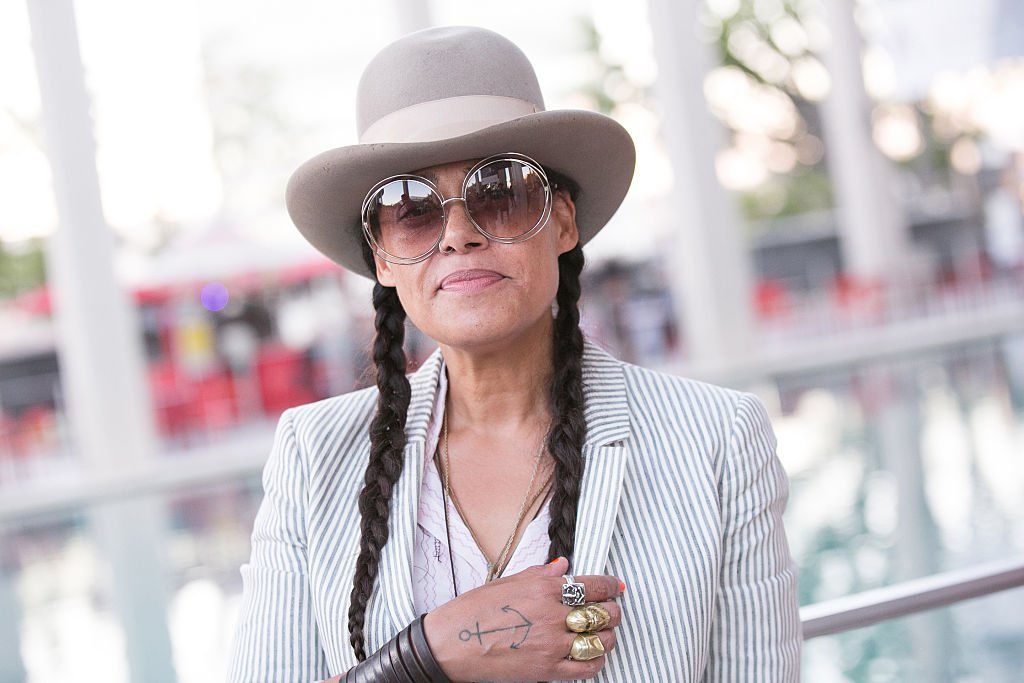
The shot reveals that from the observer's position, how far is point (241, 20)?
15156mm

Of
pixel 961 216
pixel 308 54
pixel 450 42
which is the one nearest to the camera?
pixel 450 42

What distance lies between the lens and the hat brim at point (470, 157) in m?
1.29

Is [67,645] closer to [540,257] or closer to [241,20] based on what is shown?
[540,257]

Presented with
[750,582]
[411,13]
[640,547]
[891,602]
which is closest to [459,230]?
[640,547]

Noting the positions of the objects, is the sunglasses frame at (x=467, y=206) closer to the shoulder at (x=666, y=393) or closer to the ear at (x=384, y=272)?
the ear at (x=384, y=272)

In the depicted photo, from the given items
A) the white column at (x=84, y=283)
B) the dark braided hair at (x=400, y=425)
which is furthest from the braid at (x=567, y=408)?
the white column at (x=84, y=283)

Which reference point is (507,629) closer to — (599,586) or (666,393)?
(599,586)

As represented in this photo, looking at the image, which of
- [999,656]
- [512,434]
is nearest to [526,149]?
[512,434]

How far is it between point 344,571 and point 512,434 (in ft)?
0.85

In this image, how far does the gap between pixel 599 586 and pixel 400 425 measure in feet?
1.20

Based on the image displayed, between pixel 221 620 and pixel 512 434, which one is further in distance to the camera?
pixel 221 620

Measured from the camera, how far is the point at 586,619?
1179 mm

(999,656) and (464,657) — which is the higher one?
(464,657)

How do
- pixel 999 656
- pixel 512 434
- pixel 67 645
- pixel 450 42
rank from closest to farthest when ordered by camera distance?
1. pixel 450 42
2. pixel 512 434
3. pixel 999 656
4. pixel 67 645
